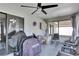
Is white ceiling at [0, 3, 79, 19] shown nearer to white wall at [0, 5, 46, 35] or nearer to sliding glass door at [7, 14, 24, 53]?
white wall at [0, 5, 46, 35]

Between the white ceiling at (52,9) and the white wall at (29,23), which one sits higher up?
the white ceiling at (52,9)

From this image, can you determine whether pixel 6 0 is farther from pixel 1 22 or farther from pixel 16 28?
pixel 16 28

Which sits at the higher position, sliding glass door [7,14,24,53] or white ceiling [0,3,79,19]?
white ceiling [0,3,79,19]

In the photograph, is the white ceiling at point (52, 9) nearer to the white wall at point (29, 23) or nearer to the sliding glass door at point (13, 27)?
the white wall at point (29, 23)

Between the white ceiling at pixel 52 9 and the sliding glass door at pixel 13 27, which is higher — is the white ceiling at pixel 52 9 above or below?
above

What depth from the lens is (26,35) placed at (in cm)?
184

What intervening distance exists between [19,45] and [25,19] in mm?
461

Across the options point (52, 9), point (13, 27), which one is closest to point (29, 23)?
point (13, 27)

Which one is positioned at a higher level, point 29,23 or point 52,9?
point 52,9

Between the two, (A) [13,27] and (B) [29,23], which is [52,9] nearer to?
(B) [29,23]

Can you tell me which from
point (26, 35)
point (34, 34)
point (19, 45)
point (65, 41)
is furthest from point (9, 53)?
point (65, 41)

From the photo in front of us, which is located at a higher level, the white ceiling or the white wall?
the white ceiling

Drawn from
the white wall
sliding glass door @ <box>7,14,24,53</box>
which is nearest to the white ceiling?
the white wall

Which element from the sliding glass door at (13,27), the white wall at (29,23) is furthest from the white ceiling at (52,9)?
the sliding glass door at (13,27)
